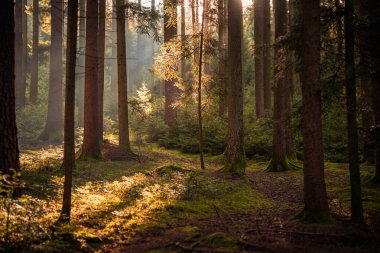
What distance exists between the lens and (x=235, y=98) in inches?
514

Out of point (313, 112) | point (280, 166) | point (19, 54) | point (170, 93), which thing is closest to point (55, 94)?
point (19, 54)

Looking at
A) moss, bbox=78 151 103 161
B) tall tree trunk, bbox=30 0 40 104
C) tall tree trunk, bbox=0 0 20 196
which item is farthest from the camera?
tall tree trunk, bbox=30 0 40 104

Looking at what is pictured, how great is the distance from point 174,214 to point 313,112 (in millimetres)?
3772

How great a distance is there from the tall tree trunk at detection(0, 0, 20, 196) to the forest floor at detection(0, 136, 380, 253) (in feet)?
2.36

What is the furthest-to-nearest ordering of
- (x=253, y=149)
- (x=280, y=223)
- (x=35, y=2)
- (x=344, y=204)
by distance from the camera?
(x=35, y=2), (x=253, y=149), (x=344, y=204), (x=280, y=223)

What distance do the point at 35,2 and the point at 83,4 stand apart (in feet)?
11.6

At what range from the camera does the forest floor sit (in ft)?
18.9

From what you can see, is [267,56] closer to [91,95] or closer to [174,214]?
[91,95]

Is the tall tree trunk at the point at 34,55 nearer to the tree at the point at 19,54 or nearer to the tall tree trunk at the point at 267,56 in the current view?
the tree at the point at 19,54

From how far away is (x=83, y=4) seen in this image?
93.1 feet

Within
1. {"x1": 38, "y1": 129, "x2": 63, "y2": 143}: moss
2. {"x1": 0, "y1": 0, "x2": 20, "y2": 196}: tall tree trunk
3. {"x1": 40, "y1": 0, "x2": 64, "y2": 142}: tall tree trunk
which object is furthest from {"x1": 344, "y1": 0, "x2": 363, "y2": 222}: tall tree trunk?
{"x1": 40, "y1": 0, "x2": 64, "y2": 142}: tall tree trunk

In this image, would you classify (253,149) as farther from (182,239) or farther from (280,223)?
(182,239)

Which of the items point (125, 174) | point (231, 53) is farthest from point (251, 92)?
point (125, 174)

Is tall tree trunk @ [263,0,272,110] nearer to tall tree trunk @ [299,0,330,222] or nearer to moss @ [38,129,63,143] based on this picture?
tall tree trunk @ [299,0,330,222]
